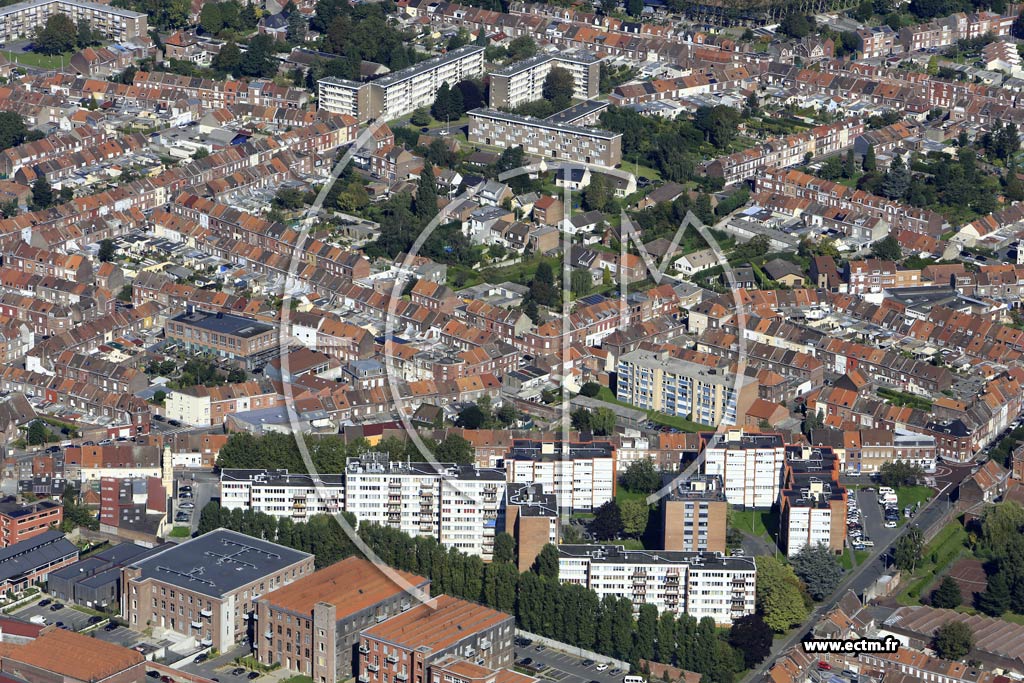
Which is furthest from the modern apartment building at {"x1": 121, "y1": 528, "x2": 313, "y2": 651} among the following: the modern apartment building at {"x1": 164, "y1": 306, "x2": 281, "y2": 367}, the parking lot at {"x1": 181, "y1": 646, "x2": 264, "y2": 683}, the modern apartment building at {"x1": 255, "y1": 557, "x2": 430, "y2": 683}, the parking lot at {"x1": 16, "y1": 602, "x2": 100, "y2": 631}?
the modern apartment building at {"x1": 164, "y1": 306, "x2": 281, "y2": 367}

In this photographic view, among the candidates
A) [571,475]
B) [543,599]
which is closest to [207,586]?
[543,599]

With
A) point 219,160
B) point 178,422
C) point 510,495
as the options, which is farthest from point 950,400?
point 219,160

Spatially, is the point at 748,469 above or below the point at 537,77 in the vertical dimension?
below

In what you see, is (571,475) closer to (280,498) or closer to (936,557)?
(280,498)

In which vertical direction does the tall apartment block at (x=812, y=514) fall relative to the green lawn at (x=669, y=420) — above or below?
above

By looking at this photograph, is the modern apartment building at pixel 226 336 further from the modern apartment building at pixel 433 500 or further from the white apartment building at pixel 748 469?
the white apartment building at pixel 748 469

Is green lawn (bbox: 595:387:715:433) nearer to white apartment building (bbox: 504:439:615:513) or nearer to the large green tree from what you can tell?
white apartment building (bbox: 504:439:615:513)

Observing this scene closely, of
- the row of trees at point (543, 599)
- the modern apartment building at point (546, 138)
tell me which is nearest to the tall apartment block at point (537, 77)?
the modern apartment building at point (546, 138)

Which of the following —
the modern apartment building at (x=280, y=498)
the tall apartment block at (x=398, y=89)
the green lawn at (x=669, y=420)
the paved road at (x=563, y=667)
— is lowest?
the paved road at (x=563, y=667)
